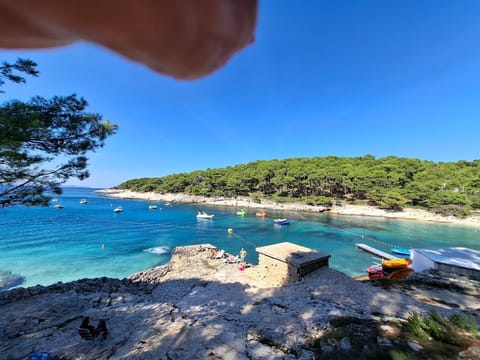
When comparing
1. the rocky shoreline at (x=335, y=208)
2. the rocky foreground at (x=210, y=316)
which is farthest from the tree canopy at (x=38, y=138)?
the rocky shoreline at (x=335, y=208)

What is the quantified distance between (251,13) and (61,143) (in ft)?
19.2

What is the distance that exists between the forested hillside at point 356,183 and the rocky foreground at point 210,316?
1386 inches

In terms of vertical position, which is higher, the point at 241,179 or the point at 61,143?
the point at 241,179

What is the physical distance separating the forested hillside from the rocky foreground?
35.2 meters

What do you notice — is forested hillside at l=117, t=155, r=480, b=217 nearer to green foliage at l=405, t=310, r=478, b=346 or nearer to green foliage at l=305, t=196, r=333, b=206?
green foliage at l=305, t=196, r=333, b=206

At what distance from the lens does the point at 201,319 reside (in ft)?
15.4

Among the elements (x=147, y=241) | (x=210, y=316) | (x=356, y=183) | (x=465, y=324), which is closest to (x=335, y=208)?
(x=356, y=183)

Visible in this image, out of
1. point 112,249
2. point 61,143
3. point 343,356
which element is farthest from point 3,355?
point 112,249

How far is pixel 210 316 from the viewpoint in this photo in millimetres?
4832

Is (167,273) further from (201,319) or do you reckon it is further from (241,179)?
(241,179)

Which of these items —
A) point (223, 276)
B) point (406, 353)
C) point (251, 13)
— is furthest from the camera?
point (223, 276)

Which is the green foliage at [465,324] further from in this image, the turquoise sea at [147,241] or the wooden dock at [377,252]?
the wooden dock at [377,252]

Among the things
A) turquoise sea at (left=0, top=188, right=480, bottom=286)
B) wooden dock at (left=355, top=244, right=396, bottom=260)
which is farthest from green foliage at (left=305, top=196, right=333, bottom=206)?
wooden dock at (left=355, top=244, right=396, bottom=260)

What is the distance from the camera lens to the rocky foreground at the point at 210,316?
3.48 m
